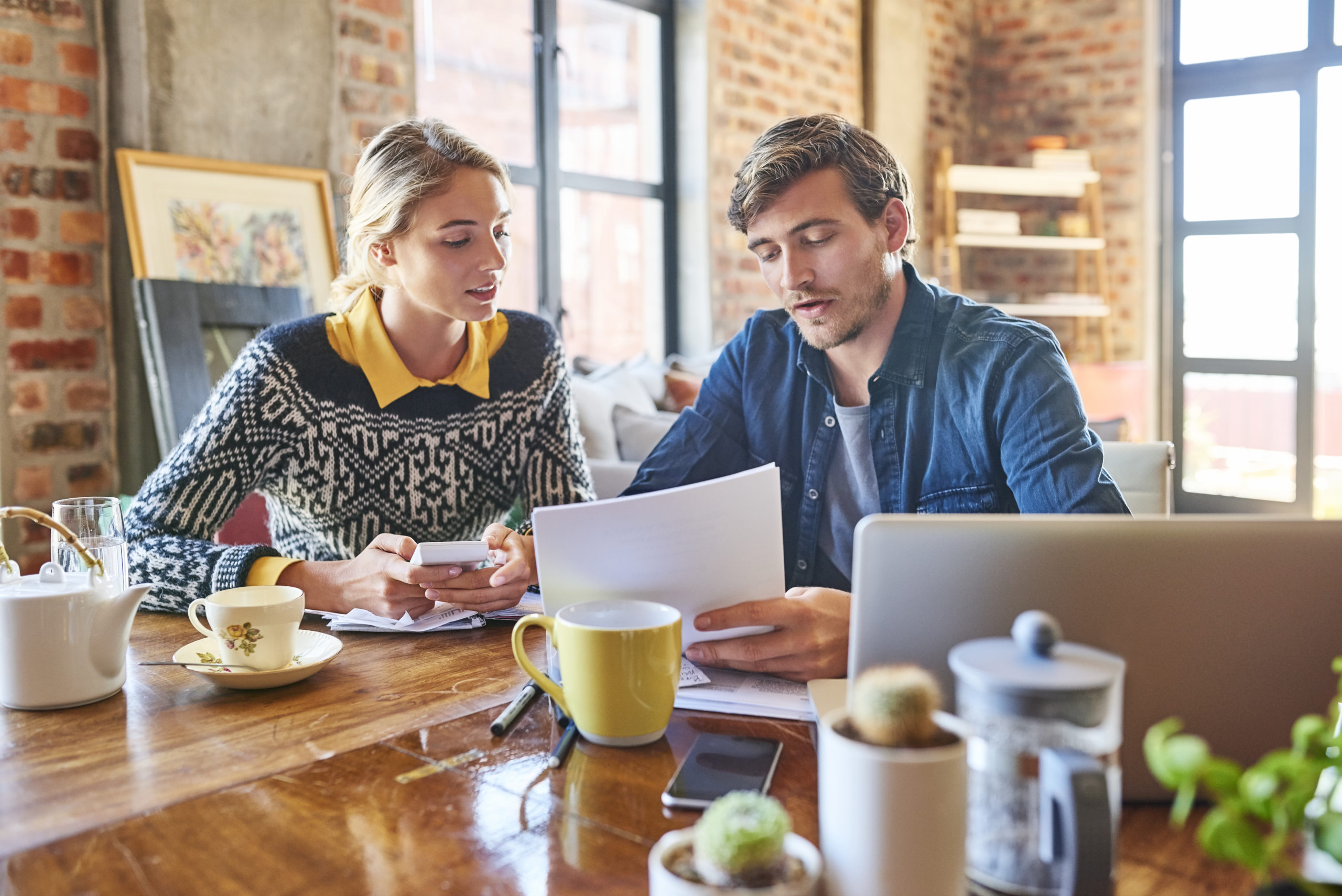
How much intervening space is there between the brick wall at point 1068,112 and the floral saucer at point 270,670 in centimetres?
503

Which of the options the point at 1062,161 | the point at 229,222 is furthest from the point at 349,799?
the point at 1062,161

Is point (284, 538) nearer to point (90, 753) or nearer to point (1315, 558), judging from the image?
point (90, 753)

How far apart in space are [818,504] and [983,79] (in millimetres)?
4968

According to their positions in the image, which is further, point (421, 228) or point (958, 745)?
point (421, 228)

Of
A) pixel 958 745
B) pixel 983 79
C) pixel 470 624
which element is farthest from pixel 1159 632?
pixel 983 79

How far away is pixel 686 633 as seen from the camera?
1.02 meters

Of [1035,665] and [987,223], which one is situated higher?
[987,223]

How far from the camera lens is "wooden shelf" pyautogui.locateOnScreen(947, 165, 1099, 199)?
17.0 feet

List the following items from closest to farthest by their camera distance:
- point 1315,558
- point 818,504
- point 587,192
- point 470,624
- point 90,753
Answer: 1. point 1315,558
2. point 90,753
3. point 470,624
4. point 818,504
5. point 587,192

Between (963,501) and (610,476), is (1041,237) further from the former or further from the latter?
(963,501)

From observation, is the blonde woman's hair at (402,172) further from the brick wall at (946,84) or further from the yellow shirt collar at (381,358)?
the brick wall at (946,84)

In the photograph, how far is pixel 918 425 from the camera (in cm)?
148

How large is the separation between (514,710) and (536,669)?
53 mm

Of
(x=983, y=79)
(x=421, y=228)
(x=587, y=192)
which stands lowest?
(x=421, y=228)
